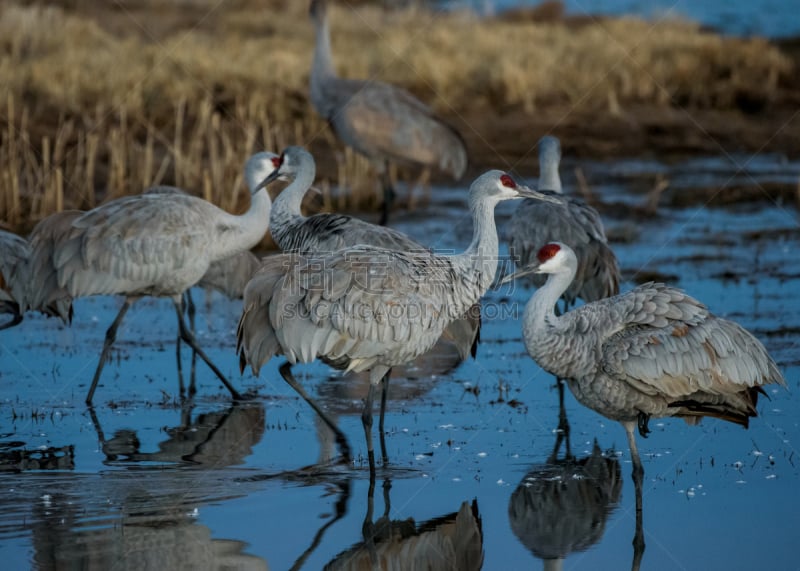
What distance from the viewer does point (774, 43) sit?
854 inches

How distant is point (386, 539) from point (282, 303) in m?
1.43

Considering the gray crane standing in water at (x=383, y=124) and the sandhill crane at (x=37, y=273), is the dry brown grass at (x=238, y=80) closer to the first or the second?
the gray crane standing in water at (x=383, y=124)

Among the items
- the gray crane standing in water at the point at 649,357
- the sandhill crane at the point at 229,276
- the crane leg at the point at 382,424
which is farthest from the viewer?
the sandhill crane at the point at 229,276

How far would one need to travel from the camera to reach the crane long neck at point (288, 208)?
7.70m

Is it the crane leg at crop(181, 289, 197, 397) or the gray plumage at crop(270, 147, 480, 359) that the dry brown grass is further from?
the gray plumage at crop(270, 147, 480, 359)

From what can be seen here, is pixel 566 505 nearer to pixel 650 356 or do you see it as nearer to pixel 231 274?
pixel 650 356

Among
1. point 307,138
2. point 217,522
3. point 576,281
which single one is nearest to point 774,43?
point 307,138

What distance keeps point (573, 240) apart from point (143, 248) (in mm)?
2661

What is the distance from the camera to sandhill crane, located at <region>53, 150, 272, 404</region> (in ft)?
25.0

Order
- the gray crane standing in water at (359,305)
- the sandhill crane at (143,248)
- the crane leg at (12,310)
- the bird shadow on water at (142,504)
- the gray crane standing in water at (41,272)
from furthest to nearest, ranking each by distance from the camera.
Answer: the crane leg at (12,310) → the gray crane standing in water at (41,272) → the sandhill crane at (143,248) → the gray crane standing in water at (359,305) → the bird shadow on water at (142,504)

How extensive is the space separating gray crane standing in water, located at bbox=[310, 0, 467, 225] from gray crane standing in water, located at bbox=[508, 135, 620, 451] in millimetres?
4178

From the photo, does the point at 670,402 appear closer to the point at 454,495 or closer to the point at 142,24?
the point at 454,495

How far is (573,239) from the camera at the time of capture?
7809mm

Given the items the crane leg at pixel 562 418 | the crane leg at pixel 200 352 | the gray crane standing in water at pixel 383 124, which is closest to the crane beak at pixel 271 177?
the crane leg at pixel 200 352
